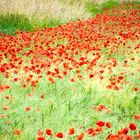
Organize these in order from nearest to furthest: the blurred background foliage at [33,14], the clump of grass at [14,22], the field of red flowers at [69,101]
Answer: the field of red flowers at [69,101] → the clump of grass at [14,22] → the blurred background foliage at [33,14]

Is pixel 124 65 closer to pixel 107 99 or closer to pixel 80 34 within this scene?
pixel 107 99

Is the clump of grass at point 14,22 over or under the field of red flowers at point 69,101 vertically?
over

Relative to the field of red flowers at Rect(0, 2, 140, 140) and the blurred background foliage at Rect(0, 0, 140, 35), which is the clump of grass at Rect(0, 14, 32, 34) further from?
the field of red flowers at Rect(0, 2, 140, 140)

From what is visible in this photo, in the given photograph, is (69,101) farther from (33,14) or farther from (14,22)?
(33,14)

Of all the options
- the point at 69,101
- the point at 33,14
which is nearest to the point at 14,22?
the point at 33,14

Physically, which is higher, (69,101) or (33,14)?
(33,14)

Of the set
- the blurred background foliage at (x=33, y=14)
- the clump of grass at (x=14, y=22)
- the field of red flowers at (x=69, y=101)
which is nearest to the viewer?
the field of red flowers at (x=69, y=101)

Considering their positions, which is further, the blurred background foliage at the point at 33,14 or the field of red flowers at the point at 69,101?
the blurred background foliage at the point at 33,14

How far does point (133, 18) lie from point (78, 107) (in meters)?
7.62

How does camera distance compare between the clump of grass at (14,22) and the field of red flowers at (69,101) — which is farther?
the clump of grass at (14,22)

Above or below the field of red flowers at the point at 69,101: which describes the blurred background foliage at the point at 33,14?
above

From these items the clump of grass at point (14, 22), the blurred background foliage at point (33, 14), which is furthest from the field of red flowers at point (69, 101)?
the blurred background foliage at point (33, 14)

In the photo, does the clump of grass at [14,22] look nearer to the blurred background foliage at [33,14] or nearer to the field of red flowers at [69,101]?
the blurred background foliage at [33,14]

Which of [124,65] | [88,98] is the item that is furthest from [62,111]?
[124,65]
